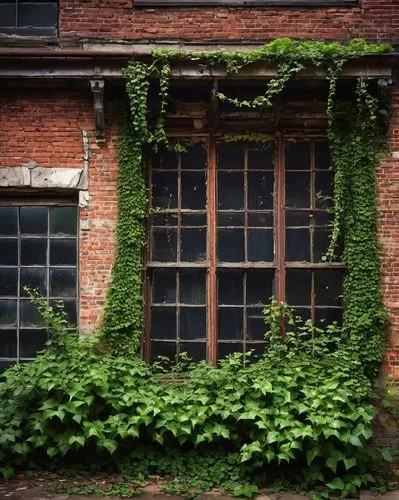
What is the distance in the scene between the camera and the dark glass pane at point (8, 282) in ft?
27.2

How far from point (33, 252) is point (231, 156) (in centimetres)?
295

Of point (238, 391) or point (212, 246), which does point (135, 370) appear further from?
point (212, 246)

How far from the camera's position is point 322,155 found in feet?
27.3

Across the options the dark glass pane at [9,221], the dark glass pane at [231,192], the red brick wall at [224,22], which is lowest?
the dark glass pane at [9,221]

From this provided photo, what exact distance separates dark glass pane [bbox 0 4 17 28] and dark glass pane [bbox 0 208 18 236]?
8.29ft

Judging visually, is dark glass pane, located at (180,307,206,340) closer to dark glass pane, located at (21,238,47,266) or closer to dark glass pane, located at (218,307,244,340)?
dark glass pane, located at (218,307,244,340)

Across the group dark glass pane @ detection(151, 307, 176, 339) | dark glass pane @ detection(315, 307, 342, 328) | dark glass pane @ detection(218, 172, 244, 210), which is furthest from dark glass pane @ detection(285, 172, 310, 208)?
dark glass pane @ detection(151, 307, 176, 339)

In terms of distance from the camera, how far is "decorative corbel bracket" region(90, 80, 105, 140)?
784cm

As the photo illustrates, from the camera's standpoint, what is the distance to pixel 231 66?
301 inches

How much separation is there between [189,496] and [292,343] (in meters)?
2.31

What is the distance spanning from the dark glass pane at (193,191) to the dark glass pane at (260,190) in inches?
24.8

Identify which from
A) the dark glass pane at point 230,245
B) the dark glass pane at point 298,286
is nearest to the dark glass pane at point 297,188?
the dark glass pane at point 230,245

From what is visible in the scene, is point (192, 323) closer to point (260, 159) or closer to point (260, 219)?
point (260, 219)

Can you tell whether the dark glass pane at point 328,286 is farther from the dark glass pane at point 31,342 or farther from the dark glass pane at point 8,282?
the dark glass pane at point 8,282
